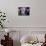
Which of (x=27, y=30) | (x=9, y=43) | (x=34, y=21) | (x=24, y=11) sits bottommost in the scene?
(x=9, y=43)

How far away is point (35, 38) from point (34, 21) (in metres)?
0.43

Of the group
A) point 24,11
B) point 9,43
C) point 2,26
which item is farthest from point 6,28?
point 24,11

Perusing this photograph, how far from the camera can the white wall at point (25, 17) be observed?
3.53 m

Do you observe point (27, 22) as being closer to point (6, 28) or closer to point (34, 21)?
point (34, 21)

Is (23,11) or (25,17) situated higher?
(23,11)

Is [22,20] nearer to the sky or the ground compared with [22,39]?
nearer to the sky

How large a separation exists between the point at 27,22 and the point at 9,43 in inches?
27.4

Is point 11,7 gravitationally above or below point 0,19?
above

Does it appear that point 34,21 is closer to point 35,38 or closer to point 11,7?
point 35,38

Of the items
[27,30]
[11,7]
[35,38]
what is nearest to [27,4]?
[11,7]

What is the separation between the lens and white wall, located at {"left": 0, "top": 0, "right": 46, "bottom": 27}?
3525 millimetres

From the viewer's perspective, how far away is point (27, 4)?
3537 mm

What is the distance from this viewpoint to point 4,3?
353 cm

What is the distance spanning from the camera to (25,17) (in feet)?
11.7
